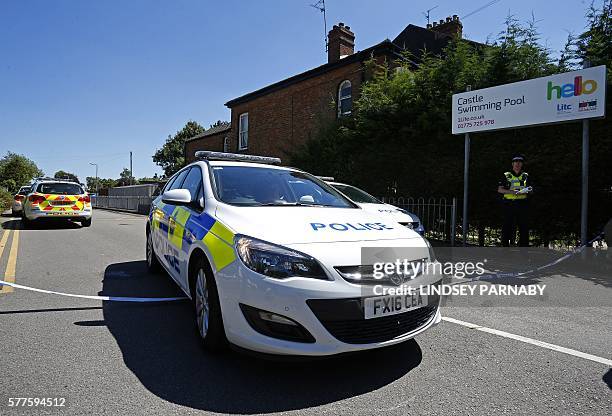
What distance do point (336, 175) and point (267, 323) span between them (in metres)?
10.2

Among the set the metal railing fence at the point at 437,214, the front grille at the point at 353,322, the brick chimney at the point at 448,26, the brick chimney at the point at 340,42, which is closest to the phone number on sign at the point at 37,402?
the front grille at the point at 353,322

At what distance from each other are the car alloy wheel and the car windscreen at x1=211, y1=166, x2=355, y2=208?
0.71 m

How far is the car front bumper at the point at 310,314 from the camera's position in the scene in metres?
2.60

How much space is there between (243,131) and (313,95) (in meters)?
7.14

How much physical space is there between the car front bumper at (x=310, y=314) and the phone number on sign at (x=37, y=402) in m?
1.08

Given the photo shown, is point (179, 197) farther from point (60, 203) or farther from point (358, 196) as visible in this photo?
point (60, 203)

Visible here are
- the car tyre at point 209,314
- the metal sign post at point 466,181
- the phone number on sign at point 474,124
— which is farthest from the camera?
the metal sign post at point 466,181

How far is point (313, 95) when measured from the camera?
64.6ft

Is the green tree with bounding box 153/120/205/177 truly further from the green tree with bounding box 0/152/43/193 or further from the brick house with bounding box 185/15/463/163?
the brick house with bounding box 185/15/463/163

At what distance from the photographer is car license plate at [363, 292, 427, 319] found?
8.84ft

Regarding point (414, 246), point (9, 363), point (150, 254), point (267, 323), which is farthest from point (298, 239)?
point (150, 254)

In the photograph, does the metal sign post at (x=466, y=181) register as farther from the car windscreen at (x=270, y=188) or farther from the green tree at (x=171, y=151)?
the green tree at (x=171, y=151)

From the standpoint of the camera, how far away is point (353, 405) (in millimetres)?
2500

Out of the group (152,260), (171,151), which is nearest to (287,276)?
(152,260)
